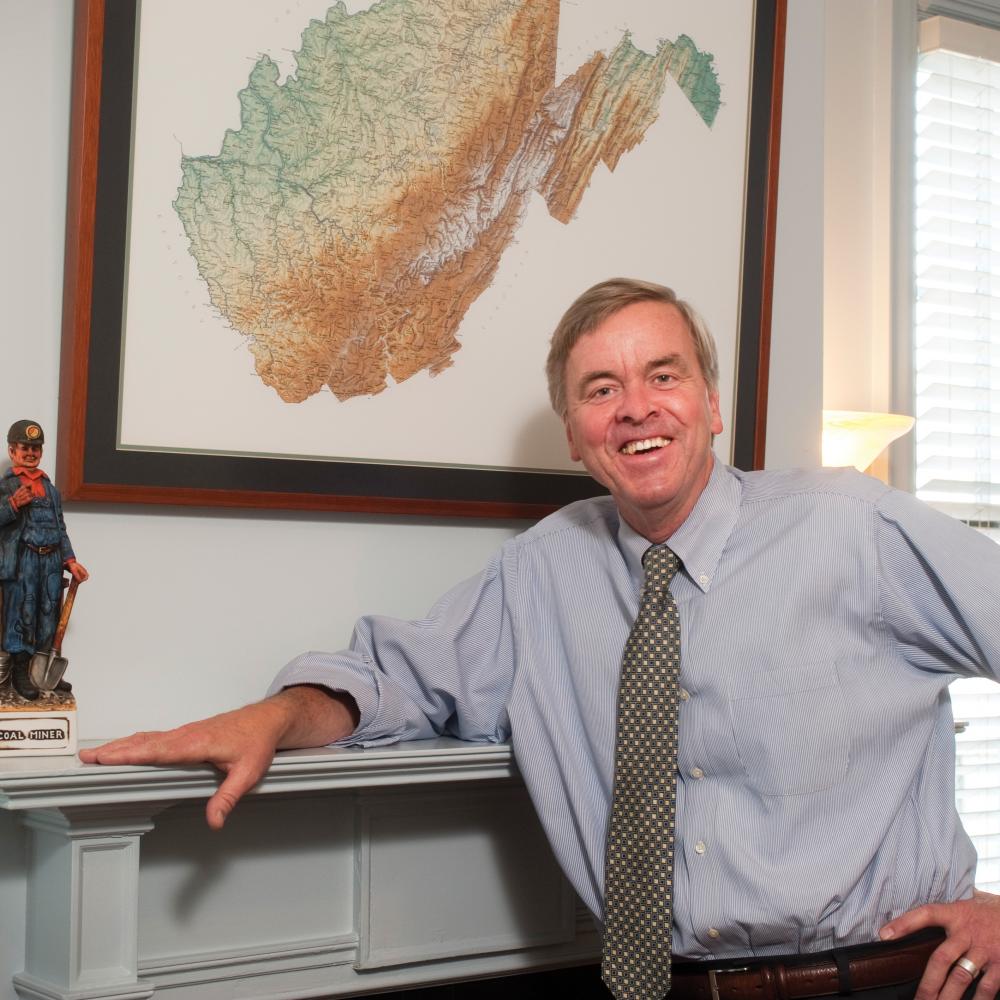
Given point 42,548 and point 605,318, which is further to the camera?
point 605,318

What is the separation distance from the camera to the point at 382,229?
80.6 inches

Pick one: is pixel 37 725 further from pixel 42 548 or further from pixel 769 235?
pixel 769 235

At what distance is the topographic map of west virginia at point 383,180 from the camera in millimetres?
1938

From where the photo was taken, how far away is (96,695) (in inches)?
73.8

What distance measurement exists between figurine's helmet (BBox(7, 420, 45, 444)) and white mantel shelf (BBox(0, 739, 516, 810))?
425 millimetres

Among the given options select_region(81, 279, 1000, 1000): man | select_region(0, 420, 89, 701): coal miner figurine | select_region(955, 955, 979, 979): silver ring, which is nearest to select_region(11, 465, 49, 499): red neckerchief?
select_region(0, 420, 89, 701): coal miner figurine

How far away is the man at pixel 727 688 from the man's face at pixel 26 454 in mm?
426

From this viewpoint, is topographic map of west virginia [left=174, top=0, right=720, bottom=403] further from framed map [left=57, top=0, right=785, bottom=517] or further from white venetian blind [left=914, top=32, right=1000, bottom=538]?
white venetian blind [left=914, top=32, right=1000, bottom=538]

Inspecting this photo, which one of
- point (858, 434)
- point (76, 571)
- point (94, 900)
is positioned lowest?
point (94, 900)

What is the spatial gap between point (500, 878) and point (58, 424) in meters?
1.04

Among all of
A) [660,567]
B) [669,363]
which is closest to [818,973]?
[660,567]

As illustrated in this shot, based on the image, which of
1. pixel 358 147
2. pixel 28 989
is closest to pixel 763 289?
pixel 358 147

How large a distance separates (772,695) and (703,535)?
27 cm

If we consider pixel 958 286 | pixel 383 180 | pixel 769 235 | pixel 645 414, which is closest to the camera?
pixel 645 414
